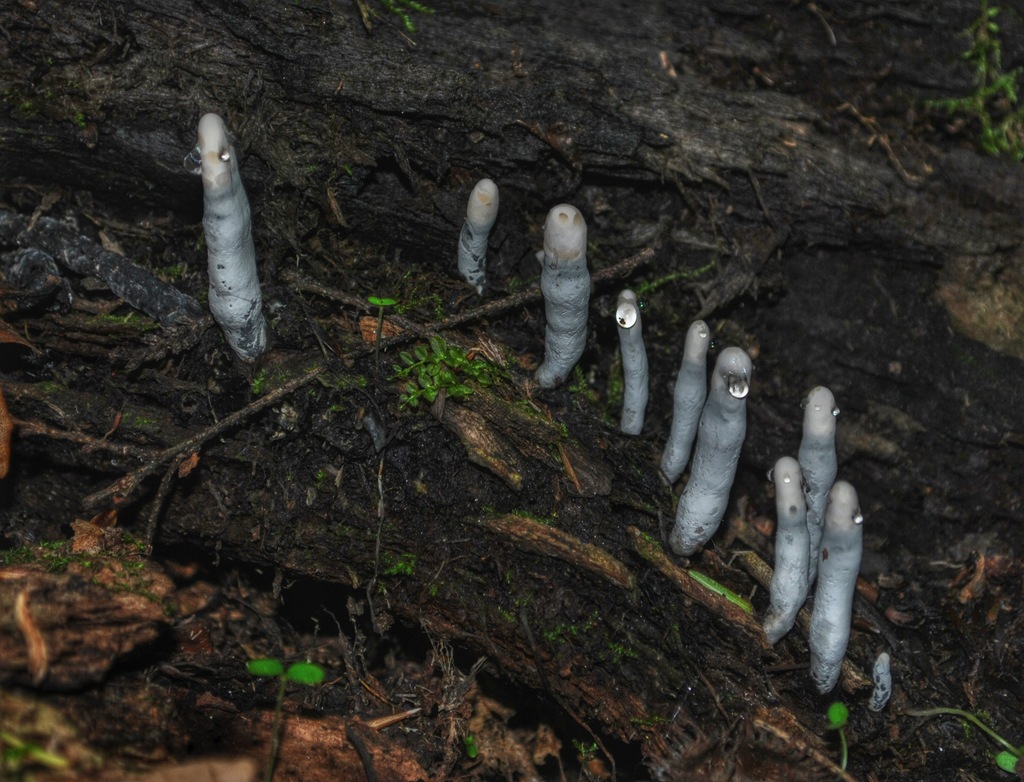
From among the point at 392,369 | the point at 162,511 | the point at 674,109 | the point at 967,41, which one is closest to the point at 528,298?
the point at 392,369

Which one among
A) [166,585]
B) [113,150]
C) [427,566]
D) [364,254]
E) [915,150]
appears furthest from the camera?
[915,150]

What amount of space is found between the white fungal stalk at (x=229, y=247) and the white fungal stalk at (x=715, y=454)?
1.81 meters

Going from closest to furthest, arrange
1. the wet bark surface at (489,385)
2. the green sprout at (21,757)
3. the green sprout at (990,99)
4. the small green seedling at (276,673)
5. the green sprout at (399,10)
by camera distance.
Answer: the green sprout at (21,757) → the small green seedling at (276,673) → the wet bark surface at (489,385) → the green sprout at (399,10) → the green sprout at (990,99)

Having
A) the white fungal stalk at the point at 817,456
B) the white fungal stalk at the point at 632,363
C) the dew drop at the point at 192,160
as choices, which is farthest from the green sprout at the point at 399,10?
the white fungal stalk at the point at 817,456

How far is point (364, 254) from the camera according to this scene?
3838 mm

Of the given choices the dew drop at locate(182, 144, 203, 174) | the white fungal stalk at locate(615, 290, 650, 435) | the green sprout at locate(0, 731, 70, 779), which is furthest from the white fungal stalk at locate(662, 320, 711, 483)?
the green sprout at locate(0, 731, 70, 779)

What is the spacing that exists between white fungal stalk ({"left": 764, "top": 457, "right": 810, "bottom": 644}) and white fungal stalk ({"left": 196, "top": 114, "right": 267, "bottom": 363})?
211cm

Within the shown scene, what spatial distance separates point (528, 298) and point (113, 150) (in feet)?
6.22

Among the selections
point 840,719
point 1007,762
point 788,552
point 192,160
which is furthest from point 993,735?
point 192,160

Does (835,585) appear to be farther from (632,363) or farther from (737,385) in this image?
(632,363)

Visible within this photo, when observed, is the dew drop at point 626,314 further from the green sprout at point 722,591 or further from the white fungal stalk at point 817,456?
the green sprout at point 722,591

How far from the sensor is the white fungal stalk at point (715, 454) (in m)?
3.00

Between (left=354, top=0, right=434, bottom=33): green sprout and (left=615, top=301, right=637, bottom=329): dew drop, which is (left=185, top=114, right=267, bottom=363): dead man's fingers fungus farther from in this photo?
(left=615, top=301, right=637, bottom=329): dew drop

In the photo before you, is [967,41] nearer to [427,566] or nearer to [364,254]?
[364,254]
